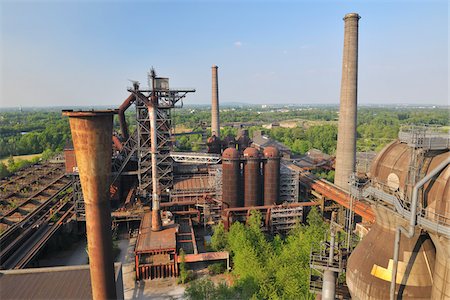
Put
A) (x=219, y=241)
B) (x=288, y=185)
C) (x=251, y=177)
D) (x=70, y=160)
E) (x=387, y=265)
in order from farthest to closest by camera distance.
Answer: (x=288, y=185), (x=70, y=160), (x=251, y=177), (x=219, y=241), (x=387, y=265)

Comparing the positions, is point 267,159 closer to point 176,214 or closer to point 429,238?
point 176,214

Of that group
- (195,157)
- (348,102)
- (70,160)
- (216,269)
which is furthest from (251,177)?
(70,160)

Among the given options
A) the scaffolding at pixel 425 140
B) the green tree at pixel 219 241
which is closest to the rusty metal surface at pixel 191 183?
the green tree at pixel 219 241

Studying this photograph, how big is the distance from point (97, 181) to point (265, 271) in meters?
11.1

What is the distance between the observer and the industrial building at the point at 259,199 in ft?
36.1

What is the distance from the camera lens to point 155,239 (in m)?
23.8

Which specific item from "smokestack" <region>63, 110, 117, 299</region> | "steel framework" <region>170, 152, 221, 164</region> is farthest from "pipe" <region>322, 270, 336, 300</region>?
"steel framework" <region>170, 152, 221, 164</region>

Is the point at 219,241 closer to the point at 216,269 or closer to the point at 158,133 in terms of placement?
the point at 216,269

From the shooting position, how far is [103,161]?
12898 millimetres

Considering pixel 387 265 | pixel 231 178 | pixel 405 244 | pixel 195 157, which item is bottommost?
pixel 387 265

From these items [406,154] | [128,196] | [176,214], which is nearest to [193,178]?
[176,214]

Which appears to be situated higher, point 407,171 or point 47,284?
point 407,171

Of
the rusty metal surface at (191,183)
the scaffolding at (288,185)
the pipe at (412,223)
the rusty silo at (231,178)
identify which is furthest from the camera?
the rusty metal surface at (191,183)

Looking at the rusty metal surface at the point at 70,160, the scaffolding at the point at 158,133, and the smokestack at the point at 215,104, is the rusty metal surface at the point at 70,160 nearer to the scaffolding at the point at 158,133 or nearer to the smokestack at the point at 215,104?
the scaffolding at the point at 158,133
